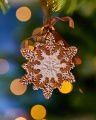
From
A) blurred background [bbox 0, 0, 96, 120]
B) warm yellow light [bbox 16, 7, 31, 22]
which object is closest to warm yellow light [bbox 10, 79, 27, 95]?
blurred background [bbox 0, 0, 96, 120]

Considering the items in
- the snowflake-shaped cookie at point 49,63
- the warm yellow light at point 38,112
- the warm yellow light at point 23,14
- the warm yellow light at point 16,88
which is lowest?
the warm yellow light at point 38,112

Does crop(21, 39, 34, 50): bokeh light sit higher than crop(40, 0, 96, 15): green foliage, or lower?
lower

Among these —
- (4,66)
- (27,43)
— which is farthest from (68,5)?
(4,66)

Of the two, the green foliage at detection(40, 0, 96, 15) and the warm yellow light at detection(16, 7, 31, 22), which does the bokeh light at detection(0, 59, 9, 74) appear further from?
the green foliage at detection(40, 0, 96, 15)

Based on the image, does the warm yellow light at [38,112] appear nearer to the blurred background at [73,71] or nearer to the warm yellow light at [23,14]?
the blurred background at [73,71]

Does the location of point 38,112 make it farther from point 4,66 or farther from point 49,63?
point 49,63

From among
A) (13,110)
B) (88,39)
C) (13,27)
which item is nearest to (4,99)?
(13,110)

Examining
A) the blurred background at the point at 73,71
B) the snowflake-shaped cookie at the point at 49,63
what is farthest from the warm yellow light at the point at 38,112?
the snowflake-shaped cookie at the point at 49,63
